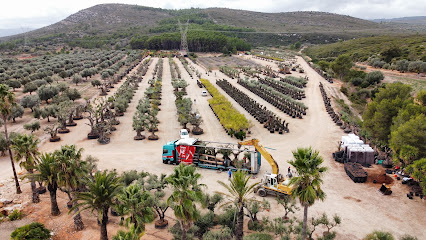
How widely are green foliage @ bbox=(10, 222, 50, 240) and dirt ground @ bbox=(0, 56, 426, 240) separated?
141cm

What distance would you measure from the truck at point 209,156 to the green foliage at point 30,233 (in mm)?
13466

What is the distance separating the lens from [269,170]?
27.7 m

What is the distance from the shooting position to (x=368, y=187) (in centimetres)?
2400

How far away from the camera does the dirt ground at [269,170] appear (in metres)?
19.1

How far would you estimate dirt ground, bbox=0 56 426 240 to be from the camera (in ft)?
62.7

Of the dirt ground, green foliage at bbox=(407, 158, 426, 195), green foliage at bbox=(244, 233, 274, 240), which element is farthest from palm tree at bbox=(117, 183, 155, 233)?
green foliage at bbox=(407, 158, 426, 195)

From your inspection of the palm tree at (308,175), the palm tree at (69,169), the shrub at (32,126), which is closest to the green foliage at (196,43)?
the shrub at (32,126)

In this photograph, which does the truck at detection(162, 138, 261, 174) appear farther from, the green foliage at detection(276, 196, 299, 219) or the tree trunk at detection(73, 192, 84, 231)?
the tree trunk at detection(73, 192, 84, 231)

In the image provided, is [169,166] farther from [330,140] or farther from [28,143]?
[330,140]

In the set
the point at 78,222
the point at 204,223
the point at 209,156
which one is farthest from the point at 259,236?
the point at 78,222

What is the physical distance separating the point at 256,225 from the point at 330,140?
2117cm

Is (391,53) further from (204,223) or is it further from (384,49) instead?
(204,223)

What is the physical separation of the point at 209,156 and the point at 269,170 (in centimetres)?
607

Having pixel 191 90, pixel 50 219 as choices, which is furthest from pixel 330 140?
pixel 191 90
